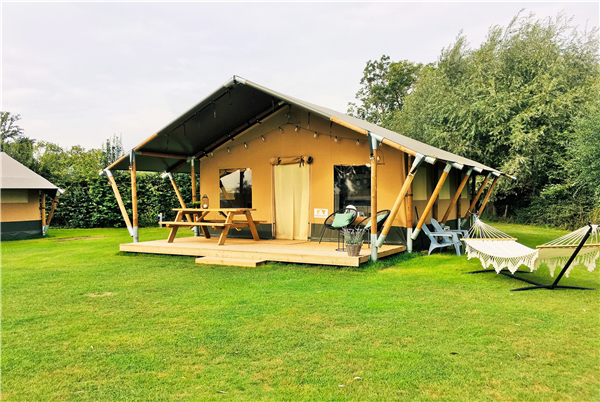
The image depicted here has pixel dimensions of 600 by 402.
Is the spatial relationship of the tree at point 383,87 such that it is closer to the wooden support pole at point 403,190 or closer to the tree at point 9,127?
the wooden support pole at point 403,190

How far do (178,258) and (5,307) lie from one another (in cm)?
339

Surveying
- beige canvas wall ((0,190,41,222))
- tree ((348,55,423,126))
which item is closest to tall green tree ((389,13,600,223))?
tree ((348,55,423,126))

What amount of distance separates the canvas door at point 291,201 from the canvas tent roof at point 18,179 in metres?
7.50

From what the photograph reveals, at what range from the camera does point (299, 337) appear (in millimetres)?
3477

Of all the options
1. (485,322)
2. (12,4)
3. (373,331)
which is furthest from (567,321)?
(12,4)

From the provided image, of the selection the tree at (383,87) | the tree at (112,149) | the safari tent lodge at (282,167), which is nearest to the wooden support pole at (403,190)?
the safari tent lodge at (282,167)

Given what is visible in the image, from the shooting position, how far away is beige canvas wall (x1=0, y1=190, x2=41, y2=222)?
12.1 meters

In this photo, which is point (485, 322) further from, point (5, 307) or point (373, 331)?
point (5, 307)

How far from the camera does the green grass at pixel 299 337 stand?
2600 mm

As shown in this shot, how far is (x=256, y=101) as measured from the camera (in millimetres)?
8695

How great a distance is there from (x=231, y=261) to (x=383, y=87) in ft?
85.1

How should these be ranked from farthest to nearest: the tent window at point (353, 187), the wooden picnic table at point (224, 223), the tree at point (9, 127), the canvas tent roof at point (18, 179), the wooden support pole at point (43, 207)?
the tree at point (9, 127)
the wooden support pole at point (43, 207)
the canvas tent roof at point (18, 179)
the tent window at point (353, 187)
the wooden picnic table at point (224, 223)

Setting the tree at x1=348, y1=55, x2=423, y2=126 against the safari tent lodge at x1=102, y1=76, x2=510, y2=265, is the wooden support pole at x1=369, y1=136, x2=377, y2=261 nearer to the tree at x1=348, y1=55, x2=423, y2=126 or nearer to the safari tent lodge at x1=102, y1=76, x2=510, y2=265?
the safari tent lodge at x1=102, y1=76, x2=510, y2=265

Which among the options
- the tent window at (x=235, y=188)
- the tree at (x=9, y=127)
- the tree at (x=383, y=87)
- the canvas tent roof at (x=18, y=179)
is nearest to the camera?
the tent window at (x=235, y=188)
